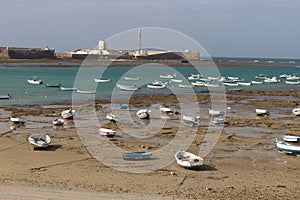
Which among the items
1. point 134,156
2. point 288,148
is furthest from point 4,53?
point 288,148

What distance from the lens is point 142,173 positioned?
16875mm

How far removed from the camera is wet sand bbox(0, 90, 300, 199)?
48.2 ft

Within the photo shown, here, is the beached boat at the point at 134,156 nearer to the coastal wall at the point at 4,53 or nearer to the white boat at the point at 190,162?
the white boat at the point at 190,162

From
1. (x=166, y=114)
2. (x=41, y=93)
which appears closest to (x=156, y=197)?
(x=166, y=114)

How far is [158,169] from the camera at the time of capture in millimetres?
17516

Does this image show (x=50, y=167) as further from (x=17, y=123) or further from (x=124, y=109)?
(x=124, y=109)

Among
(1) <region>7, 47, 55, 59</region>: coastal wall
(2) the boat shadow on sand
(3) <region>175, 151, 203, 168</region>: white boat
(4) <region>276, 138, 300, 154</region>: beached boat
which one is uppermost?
(3) <region>175, 151, 203, 168</region>: white boat

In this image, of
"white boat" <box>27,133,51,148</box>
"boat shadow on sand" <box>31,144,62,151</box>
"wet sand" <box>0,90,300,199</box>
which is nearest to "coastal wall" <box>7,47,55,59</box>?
"wet sand" <box>0,90,300,199</box>

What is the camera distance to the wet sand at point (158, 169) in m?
14.7

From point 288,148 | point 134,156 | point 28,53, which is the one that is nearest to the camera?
point 134,156

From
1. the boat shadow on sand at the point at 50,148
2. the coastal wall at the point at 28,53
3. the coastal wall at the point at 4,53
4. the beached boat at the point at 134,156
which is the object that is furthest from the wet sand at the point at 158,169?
the coastal wall at the point at 28,53

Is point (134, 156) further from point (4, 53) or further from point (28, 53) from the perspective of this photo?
point (28, 53)

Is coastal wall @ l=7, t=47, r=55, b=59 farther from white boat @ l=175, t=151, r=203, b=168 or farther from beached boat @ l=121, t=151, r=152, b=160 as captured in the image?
white boat @ l=175, t=151, r=203, b=168

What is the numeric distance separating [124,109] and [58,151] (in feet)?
54.1
